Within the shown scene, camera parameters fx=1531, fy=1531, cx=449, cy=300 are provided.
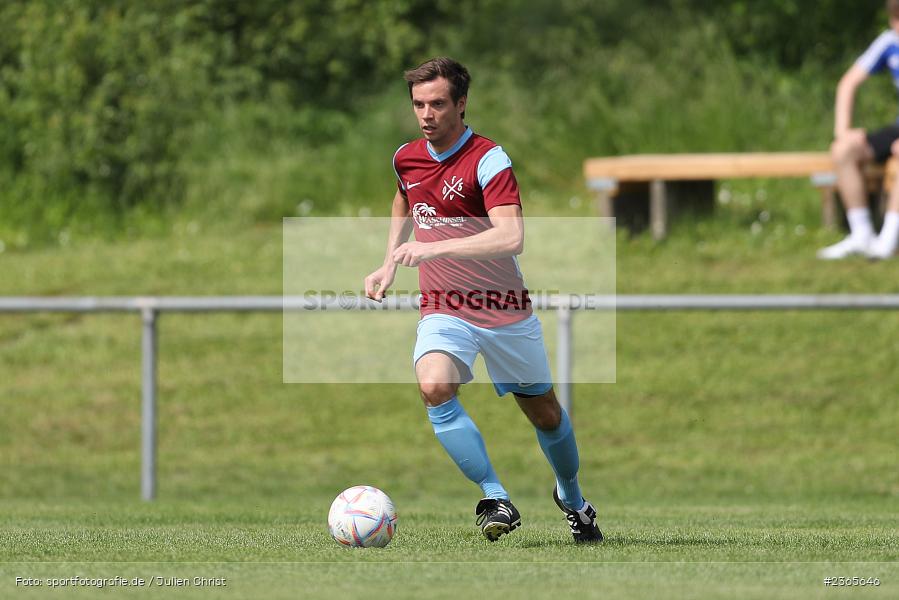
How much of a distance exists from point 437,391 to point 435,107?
1.20 meters

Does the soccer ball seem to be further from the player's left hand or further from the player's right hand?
the player's left hand

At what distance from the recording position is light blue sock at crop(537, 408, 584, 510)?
6.82 m

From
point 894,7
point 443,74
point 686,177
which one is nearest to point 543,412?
point 443,74

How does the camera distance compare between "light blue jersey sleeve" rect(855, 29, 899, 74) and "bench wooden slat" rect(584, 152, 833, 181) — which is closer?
"light blue jersey sleeve" rect(855, 29, 899, 74)

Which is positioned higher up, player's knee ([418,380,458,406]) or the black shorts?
the black shorts

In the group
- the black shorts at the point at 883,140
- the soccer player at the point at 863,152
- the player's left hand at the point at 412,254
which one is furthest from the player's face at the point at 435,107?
the black shorts at the point at 883,140

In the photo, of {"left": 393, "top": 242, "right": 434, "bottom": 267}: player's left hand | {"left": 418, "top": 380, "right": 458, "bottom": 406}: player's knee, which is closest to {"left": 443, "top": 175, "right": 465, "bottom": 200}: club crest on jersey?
{"left": 393, "top": 242, "right": 434, "bottom": 267}: player's left hand

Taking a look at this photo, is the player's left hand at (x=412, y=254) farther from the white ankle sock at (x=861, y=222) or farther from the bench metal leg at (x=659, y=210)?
the bench metal leg at (x=659, y=210)

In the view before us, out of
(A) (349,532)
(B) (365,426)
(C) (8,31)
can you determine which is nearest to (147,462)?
(B) (365,426)

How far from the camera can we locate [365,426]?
12336mm

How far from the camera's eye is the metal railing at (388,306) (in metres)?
9.74

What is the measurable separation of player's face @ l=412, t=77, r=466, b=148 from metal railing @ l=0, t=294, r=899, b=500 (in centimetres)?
298

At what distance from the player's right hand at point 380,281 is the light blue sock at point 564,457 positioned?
0.99 metres

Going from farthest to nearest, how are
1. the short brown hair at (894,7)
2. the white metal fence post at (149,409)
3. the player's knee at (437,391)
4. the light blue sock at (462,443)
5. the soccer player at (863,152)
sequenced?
the soccer player at (863,152) → the short brown hair at (894,7) → the white metal fence post at (149,409) → the light blue sock at (462,443) → the player's knee at (437,391)
